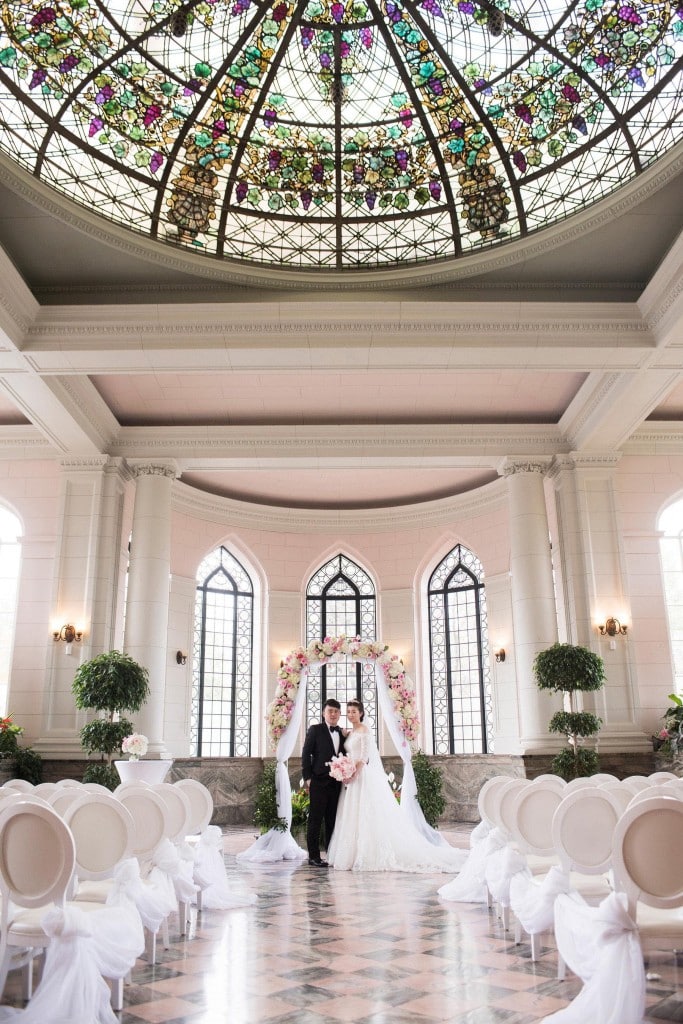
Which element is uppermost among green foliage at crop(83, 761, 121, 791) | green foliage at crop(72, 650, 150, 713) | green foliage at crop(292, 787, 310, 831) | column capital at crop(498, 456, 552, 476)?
column capital at crop(498, 456, 552, 476)

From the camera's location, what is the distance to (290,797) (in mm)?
11016

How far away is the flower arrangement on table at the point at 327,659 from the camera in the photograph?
38.5 feet

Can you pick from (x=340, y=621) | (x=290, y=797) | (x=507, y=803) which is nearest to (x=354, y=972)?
(x=507, y=803)

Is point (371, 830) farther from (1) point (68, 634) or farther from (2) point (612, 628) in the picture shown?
(1) point (68, 634)

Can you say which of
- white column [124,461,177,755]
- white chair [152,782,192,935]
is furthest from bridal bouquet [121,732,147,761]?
white chair [152,782,192,935]

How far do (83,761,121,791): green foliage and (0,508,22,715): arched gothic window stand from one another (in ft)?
8.90

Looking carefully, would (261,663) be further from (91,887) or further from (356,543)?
(91,887)

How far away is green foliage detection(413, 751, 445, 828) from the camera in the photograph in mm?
11398

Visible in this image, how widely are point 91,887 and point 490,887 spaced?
283 cm

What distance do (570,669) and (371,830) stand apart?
358 cm

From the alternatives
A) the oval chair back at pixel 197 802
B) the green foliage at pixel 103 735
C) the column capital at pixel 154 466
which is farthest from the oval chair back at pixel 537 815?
the column capital at pixel 154 466

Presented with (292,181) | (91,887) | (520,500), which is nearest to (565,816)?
(91,887)

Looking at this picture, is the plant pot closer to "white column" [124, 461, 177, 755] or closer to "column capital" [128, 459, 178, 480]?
"white column" [124, 461, 177, 755]

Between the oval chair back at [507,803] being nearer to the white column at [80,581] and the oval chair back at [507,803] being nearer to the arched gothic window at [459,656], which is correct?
the white column at [80,581]
